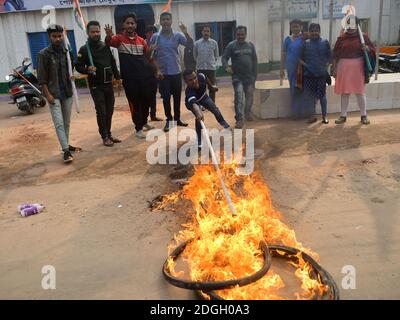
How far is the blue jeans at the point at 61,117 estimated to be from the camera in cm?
580

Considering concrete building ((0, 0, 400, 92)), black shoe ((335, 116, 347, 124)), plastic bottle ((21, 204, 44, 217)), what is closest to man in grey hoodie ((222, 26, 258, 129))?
black shoe ((335, 116, 347, 124))

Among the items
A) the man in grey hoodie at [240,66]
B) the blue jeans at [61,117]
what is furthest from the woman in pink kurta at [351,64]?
the blue jeans at [61,117]

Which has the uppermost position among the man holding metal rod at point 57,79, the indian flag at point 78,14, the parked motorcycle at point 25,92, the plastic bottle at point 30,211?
the indian flag at point 78,14

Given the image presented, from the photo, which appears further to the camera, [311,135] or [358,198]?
[311,135]

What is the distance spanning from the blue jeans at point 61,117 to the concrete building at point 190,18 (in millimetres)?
9764

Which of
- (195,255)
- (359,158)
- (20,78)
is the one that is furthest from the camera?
(20,78)

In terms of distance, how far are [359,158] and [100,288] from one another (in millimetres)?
4051

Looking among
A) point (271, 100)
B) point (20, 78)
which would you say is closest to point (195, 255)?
point (271, 100)

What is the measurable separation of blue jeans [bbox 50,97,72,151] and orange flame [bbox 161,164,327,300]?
232cm

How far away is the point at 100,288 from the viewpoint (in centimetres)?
306

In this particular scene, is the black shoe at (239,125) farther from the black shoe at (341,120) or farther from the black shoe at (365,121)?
the black shoe at (365,121)

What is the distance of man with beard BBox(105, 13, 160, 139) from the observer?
6332 millimetres

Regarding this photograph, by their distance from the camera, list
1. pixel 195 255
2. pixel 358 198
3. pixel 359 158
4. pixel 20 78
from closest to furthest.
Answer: pixel 195 255
pixel 358 198
pixel 359 158
pixel 20 78
